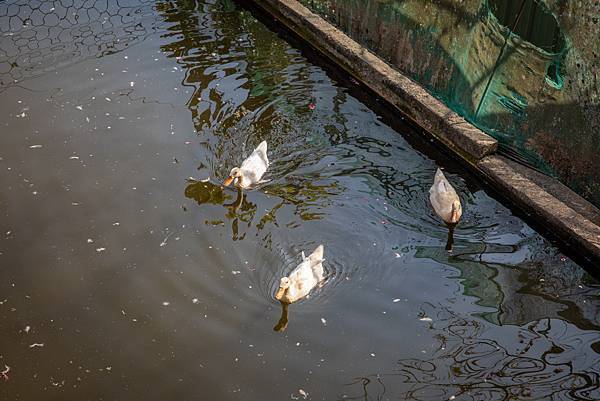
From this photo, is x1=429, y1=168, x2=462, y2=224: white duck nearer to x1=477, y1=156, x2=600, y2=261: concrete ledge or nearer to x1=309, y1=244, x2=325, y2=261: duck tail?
x1=477, y1=156, x2=600, y2=261: concrete ledge

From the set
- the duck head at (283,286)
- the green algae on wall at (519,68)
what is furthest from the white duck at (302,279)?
the green algae on wall at (519,68)

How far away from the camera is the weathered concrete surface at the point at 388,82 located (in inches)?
323

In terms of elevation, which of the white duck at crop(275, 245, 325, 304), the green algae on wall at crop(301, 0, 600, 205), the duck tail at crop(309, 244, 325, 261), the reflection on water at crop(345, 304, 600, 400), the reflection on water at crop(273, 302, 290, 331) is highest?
the green algae on wall at crop(301, 0, 600, 205)

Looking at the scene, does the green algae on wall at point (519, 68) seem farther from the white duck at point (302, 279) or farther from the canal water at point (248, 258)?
the white duck at point (302, 279)

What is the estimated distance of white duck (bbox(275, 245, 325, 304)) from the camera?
6.05 meters

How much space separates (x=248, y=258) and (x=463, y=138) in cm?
288

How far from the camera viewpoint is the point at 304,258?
20.8 feet

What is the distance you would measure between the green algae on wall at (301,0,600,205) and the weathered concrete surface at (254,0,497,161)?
0.75 feet

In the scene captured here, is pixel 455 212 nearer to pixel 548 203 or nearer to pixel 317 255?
pixel 548 203

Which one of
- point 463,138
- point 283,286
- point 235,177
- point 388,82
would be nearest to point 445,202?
point 463,138

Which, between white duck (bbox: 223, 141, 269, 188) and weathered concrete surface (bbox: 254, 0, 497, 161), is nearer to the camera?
white duck (bbox: 223, 141, 269, 188)

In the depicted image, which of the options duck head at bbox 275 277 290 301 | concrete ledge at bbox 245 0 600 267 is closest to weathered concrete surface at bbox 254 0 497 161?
concrete ledge at bbox 245 0 600 267

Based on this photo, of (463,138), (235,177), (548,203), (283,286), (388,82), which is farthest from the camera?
(388,82)

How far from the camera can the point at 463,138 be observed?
8.16 m
